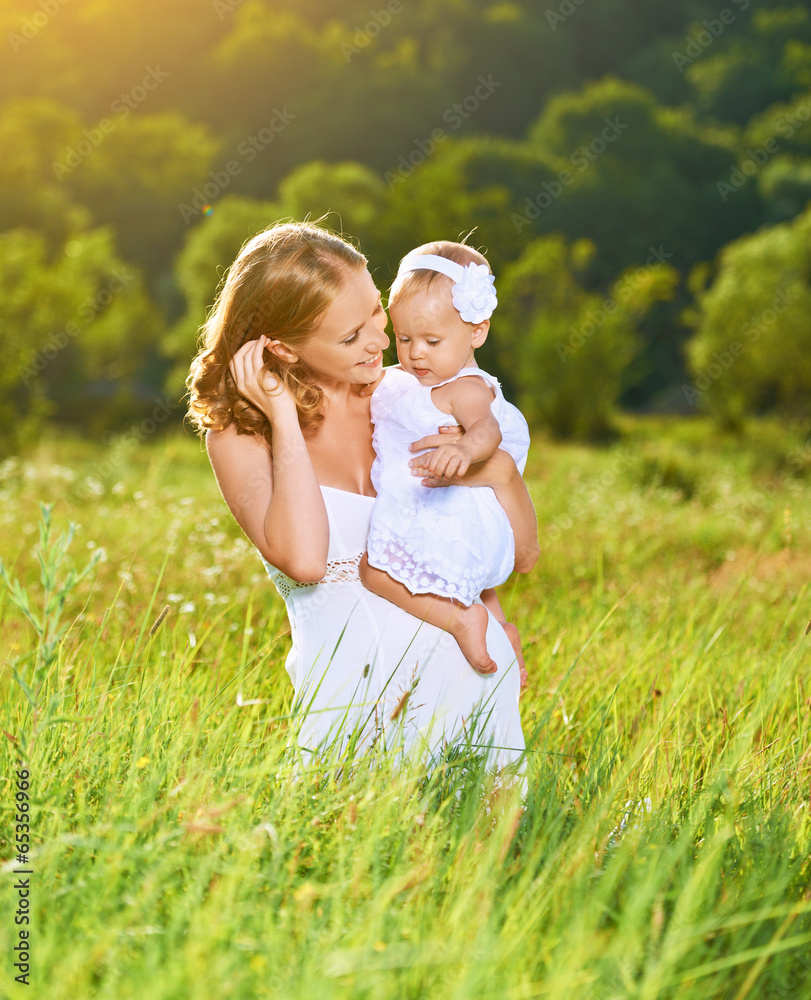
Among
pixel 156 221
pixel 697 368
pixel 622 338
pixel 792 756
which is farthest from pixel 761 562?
pixel 156 221

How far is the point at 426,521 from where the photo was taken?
2.35 metres

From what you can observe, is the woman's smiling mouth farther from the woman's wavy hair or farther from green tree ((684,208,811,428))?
green tree ((684,208,811,428))

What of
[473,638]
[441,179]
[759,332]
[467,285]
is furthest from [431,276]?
[441,179]

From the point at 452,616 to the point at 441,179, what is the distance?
20.7 meters

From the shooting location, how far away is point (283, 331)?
8.04 feet

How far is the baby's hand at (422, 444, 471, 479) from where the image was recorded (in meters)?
2.25

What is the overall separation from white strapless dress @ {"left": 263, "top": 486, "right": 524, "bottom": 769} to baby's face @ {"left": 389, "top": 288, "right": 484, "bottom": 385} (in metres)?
0.43

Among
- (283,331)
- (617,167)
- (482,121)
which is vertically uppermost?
(482,121)

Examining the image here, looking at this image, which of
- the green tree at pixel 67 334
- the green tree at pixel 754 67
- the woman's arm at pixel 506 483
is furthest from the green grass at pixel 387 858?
the green tree at pixel 754 67

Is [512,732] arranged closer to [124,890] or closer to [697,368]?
[124,890]

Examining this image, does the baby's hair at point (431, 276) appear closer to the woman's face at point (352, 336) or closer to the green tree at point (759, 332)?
the woman's face at point (352, 336)

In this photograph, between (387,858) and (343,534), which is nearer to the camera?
(387,858)

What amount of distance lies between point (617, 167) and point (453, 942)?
42.2 metres

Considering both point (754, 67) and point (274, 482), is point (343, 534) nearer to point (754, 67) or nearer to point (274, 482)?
point (274, 482)
